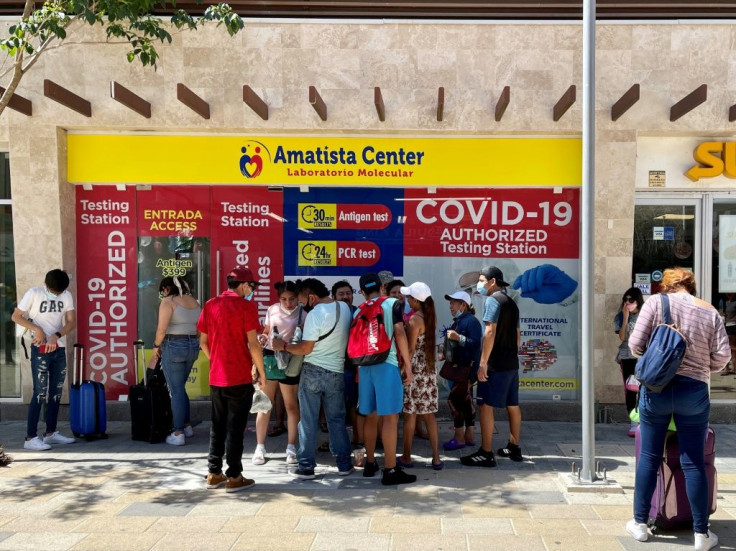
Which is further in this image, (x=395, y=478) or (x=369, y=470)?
(x=369, y=470)

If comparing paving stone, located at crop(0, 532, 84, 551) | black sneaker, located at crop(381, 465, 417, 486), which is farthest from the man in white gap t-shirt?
black sneaker, located at crop(381, 465, 417, 486)

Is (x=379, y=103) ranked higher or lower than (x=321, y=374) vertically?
higher

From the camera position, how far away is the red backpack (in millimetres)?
5914

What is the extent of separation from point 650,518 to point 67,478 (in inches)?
196

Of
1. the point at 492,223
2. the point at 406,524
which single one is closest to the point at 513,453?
the point at 406,524

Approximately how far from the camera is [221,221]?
895 cm

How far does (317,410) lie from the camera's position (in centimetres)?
621

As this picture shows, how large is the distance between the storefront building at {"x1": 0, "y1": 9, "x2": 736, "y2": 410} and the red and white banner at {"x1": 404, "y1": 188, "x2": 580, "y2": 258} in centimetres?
3

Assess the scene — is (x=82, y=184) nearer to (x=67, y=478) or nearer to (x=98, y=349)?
(x=98, y=349)

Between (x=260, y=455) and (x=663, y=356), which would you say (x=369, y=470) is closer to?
(x=260, y=455)

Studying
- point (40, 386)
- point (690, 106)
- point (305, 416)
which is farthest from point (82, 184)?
point (690, 106)

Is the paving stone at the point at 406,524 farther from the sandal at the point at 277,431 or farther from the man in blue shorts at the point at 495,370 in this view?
the sandal at the point at 277,431

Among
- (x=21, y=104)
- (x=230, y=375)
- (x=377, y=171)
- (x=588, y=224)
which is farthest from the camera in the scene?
(x=377, y=171)

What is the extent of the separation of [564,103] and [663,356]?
14.4 ft
